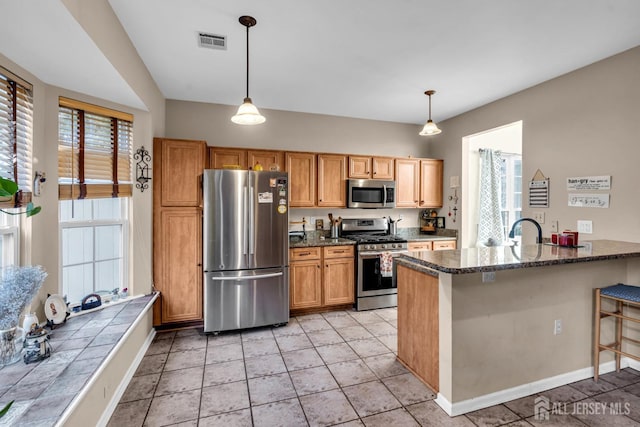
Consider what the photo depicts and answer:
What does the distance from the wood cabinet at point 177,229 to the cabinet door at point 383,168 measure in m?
2.45

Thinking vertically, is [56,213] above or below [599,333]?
above

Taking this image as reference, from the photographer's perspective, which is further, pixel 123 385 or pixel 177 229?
pixel 177 229

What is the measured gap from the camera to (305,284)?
399cm

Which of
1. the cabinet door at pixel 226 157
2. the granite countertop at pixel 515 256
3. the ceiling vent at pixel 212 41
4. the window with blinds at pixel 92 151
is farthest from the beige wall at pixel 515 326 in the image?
the window with blinds at pixel 92 151

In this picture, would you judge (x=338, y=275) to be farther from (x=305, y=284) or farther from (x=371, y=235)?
(x=371, y=235)

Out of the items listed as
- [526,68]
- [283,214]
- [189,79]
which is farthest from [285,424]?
[526,68]

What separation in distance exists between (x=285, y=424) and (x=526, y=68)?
386cm

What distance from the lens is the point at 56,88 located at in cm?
240

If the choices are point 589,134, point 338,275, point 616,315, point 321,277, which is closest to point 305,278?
point 321,277

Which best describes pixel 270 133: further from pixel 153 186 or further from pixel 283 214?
pixel 153 186

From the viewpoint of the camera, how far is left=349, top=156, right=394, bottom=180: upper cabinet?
454cm

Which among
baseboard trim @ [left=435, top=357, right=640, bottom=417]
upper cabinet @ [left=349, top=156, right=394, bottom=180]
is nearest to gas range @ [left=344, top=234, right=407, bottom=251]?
upper cabinet @ [left=349, top=156, right=394, bottom=180]

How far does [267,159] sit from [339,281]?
1.91 meters

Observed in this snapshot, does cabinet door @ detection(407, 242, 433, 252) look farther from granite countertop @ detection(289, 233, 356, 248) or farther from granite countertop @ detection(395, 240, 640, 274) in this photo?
granite countertop @ detection(395, 240, 640, 274)
